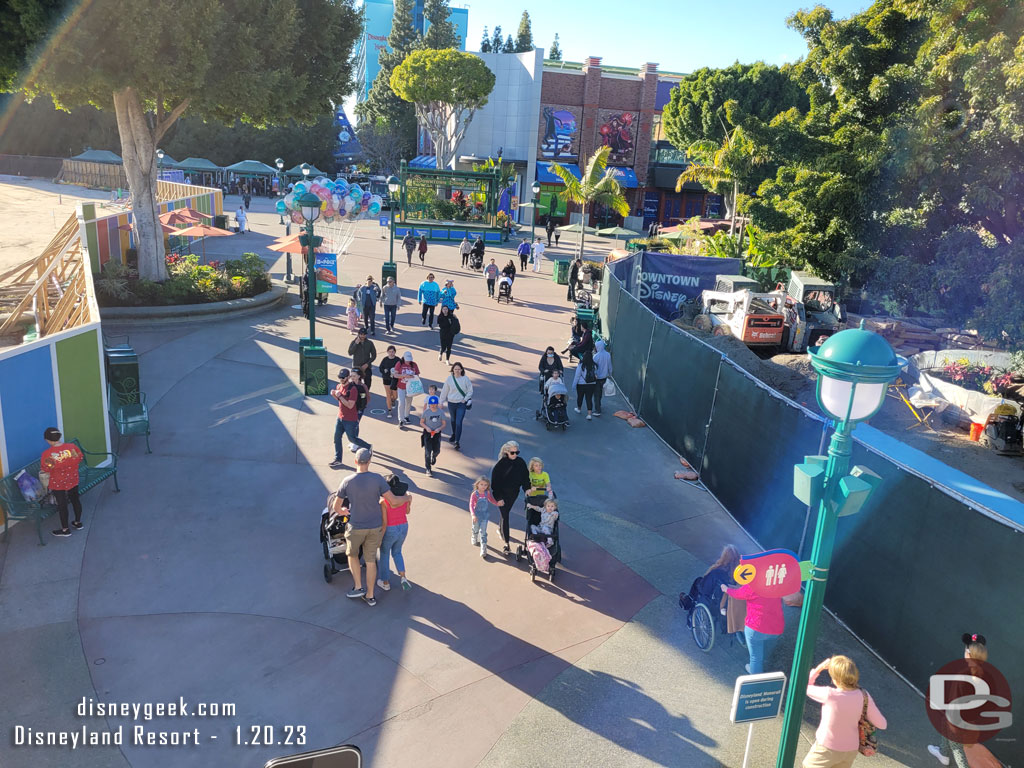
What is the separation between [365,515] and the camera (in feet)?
26.0

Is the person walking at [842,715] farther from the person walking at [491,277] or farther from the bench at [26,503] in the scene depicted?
the person walking at [491,277]

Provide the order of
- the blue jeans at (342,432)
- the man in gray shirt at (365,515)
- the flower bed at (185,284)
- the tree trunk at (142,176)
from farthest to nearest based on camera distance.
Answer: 1. the flower bed at (185,284)
2. the tree trunk at (142,176)
3. the blue jeans at (342,432)
4. the man in gray shirt at (365,515)

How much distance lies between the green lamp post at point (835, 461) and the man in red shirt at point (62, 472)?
26.6ft

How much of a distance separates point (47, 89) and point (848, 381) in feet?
67.0

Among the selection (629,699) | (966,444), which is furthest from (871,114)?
(629,699)

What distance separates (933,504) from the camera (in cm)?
709

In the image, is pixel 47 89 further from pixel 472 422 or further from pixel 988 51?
pixel 988 51

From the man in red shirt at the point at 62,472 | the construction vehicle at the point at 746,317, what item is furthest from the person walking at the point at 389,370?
the construction vehicle at the point at 746,317

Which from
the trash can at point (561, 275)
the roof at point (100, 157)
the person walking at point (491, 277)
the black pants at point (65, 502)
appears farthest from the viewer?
the roof at point (100, 157)

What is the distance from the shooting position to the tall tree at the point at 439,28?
76.4 m

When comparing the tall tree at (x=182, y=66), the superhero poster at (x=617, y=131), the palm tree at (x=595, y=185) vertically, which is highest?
the superhero poster at (x=617, y=131)

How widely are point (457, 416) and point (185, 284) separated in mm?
13062

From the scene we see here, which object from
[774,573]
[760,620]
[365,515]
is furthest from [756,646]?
[365,515]

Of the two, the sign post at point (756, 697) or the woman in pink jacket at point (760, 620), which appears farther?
the woman in pink jacket at point (760, 620)
